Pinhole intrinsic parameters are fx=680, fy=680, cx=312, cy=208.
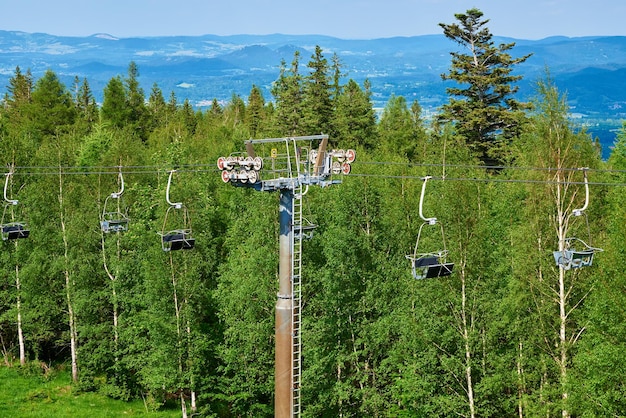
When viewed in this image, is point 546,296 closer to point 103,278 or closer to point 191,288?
point 191,288

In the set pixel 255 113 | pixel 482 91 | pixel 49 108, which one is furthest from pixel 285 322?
pixel 255 113

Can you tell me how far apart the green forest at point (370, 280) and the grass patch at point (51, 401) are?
2.86 feet

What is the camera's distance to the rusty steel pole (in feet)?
47.6

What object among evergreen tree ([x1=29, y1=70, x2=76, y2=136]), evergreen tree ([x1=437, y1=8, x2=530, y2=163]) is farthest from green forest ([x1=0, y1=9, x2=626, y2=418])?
evergreen tree ([x1=29, y1=70, x2=76, y2=136])

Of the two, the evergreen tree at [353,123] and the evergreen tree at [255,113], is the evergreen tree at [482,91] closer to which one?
the evergreen tree at [353,123]

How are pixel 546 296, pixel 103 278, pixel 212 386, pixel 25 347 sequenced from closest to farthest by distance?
pixel 546 296 < pixel 212 386 < pixel 103 278 < pixel 25 347

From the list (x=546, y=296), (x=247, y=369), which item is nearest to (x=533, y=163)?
(x=546, y=296)

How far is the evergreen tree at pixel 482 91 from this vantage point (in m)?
46.9

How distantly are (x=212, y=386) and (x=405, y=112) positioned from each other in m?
45.8

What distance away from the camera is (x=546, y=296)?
2591 cm

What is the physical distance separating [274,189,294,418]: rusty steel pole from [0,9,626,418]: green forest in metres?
3.38

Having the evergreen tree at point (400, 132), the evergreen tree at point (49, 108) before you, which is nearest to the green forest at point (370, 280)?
the evergreen tree at point (400, 132)

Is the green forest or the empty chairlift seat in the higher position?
the empty chairlift seat

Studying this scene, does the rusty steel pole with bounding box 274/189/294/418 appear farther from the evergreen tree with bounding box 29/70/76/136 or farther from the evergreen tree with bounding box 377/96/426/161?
the evergreen tree with bounding box 29/70/76/136
